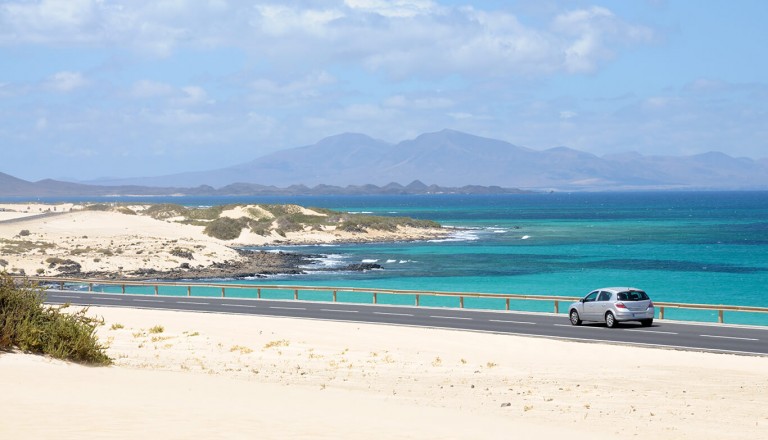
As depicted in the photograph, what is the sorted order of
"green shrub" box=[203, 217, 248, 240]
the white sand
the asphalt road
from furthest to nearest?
"green shrub" box=[203, 217, 248, 240]
the asphalt road
the white sand

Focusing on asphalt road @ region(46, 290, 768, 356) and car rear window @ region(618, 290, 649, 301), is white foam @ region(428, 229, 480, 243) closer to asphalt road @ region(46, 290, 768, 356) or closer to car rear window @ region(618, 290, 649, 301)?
asphalt road @ region(46, 290, 768, 356)

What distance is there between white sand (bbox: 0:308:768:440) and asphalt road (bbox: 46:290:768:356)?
2.32m

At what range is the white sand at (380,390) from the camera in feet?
49.4

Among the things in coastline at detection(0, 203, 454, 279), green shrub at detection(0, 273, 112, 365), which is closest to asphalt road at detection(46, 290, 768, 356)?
green shrub at detection(0, 273, 112, 365)

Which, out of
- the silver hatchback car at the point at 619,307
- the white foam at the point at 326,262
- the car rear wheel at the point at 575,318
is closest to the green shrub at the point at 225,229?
the white foam at the point at 326,262

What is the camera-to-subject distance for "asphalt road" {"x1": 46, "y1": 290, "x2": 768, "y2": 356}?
30.2 metres

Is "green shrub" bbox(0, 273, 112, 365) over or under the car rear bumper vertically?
over

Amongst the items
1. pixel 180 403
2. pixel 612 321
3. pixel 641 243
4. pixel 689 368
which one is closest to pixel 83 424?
pixel 180 403

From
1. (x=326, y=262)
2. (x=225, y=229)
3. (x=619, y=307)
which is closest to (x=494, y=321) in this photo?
(x=619, y=307)

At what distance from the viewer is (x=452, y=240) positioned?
121812mm

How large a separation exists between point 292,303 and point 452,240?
7582 centimetres

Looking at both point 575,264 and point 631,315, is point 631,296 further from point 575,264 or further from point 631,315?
point 575,264

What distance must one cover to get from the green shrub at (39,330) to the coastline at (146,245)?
4867 centimetres

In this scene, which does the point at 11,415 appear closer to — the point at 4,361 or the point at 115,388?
the point at 115,388
